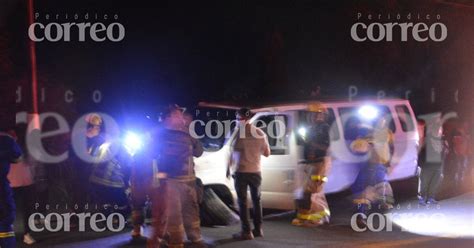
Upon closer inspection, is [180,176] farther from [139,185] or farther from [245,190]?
[245,190]

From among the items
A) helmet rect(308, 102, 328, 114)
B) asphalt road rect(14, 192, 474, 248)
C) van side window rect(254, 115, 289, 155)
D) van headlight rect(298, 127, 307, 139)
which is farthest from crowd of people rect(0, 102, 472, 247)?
van side window rect(254, 115, 289, 155)

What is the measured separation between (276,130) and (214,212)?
157cm

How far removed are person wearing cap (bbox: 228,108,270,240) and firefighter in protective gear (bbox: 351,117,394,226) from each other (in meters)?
1.83

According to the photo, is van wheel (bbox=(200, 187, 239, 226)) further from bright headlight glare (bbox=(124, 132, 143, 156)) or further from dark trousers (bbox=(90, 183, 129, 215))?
bright headlight glare (bbox=(124, 132, 143, 156))

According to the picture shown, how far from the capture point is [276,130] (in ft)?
31.3

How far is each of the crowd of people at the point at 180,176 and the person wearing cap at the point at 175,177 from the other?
0.04 feet

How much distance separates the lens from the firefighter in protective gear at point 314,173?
8.85m

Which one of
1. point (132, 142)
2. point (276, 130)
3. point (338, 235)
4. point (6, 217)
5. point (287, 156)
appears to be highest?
point (276, 130)

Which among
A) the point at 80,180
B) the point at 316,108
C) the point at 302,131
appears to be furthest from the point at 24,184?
the point at 316,108

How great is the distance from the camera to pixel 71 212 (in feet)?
33.3

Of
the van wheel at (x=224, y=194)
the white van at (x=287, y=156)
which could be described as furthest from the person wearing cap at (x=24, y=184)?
the van wheel at (x=224, y=194)

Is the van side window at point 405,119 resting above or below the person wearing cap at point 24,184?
above

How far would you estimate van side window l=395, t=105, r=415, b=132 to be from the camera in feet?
36.3

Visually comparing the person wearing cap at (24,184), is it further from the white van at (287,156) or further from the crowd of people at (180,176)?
the white van at (287,156)
